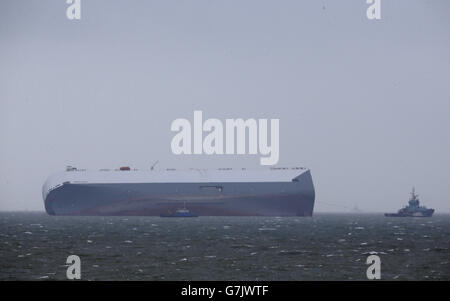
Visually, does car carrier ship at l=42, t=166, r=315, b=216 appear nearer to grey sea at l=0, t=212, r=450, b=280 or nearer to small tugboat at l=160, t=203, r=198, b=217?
small tugboat at l=160, t=203, r=198, b=217

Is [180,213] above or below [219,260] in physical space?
below

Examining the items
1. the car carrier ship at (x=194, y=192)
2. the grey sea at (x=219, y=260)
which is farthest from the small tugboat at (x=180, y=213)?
→ the grey sea at (x=219, y=260)

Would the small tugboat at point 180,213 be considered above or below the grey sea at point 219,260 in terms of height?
below

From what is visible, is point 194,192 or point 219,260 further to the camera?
point 194,192

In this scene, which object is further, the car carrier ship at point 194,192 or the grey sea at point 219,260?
the car carrier ship at point 194,192

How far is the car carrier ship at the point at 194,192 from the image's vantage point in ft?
552

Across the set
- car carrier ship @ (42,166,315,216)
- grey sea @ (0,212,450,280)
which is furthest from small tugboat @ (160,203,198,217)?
grey sea @ (0,212,450,280)

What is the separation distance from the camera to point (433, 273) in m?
45.1

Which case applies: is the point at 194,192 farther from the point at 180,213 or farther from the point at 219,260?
the point at 219,260

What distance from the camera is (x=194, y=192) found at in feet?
554

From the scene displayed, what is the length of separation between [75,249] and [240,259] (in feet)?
58.3

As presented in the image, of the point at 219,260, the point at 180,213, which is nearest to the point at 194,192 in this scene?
the point at 180,213

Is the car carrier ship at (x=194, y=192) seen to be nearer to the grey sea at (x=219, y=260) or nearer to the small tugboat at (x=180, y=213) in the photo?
the small tugboat at (x=180, y=213)
